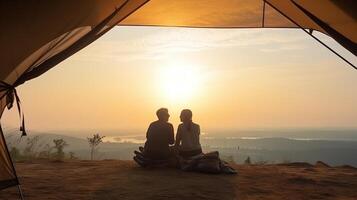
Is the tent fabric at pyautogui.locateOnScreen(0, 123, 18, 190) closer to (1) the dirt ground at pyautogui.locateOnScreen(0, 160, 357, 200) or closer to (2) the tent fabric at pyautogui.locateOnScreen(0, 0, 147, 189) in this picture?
(2) the tent fabric at pyautogui.locateOnScreen(0, 0, 147, 189)

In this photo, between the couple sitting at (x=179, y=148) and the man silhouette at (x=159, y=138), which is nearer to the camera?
the couple sitting at (x=179, y=148)

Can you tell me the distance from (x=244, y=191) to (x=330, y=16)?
2.90 meters

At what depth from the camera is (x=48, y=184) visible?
27.5 feet

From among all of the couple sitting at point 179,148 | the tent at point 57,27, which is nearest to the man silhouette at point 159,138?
the couple sitting at point 179,148

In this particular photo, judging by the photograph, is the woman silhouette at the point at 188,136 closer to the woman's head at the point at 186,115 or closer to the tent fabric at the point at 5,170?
the woman's head at the point at 186,115

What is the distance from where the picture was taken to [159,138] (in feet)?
32.5

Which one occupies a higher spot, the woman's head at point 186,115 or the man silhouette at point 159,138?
the woman's head at point 186,115

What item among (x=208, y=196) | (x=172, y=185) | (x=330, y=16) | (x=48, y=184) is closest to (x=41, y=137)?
(x=48, y=184)

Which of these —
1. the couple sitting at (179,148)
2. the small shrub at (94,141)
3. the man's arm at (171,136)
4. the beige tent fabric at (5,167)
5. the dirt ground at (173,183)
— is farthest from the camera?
the small shrub at (94,141)

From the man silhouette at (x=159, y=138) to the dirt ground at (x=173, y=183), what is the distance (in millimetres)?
352

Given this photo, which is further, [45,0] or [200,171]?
[200,171]

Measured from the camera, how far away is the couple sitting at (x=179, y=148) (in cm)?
970

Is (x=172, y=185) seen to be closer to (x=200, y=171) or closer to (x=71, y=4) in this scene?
(x=200, y=171)

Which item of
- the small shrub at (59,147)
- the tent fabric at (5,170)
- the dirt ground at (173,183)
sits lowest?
the dirt ground at (173,183)
